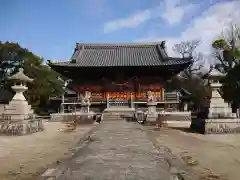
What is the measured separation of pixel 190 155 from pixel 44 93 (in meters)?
30.1

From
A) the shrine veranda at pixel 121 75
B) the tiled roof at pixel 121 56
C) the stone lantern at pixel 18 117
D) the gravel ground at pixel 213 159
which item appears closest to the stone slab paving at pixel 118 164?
the gravel ground at pixel 213 159

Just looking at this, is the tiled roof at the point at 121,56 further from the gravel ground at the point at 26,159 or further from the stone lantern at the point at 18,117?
the gravel ground at the point at 26,159

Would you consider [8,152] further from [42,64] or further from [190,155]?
[42,64]

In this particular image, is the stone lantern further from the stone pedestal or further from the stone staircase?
the stone pedestal

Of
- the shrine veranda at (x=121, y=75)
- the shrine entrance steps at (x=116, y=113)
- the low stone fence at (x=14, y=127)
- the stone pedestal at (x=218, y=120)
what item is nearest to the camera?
the stone pedestal at (x=218, y=120)

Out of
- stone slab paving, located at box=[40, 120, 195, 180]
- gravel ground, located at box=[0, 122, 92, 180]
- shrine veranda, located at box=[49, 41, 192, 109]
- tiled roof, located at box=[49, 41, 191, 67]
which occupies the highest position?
tiled roof, located at box=[49, 41, 191, 67]

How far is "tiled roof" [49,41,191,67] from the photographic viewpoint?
2669 centimetres

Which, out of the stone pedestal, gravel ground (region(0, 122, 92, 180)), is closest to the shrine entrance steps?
the stone pedestal

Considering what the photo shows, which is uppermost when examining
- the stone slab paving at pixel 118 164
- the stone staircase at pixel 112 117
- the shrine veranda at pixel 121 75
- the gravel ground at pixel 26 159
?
the shrine veranda at pixel 121 75

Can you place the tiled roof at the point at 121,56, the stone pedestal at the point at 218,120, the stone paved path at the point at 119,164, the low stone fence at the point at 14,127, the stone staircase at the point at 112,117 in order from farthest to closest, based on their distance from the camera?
the tiled roof at the point at 121,56
the stone staircase at the point at 112,117
the low stone fence at the point at 14,127
the stone pedestal at the point at 218,120
the stone paved path at the point at 119,164

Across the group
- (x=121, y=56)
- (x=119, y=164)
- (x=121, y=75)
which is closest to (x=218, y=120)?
(x=119, y=164)

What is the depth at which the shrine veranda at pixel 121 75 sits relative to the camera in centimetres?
2606

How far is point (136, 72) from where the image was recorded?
89.5 ft

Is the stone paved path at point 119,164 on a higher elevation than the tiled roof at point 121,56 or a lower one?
lower
